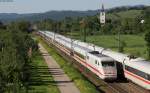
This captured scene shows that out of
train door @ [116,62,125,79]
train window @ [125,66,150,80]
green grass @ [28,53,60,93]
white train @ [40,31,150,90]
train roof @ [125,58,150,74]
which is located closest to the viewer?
train window @ [125,66,150,80]

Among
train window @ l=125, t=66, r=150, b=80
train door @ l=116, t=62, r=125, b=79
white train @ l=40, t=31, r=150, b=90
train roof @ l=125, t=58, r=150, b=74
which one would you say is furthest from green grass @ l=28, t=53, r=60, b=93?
train roof @ l=125, t=58, r=150, b=74

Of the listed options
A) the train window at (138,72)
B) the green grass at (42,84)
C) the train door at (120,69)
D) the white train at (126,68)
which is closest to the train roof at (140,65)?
the white train at (126,68)

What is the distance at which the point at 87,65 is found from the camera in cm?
6344

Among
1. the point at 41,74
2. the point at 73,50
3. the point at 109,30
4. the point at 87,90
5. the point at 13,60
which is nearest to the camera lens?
the point at 13,60

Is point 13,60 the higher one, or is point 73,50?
point 13,60

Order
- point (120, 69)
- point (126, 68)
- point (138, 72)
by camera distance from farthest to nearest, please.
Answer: point (120, 69)
point (126, 68)
point (138, 72)

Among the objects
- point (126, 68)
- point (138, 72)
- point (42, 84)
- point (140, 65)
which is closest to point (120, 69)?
point (126, 68)

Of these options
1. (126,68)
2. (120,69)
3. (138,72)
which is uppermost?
(138,72)

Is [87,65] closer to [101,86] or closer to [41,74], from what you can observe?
[41,74]

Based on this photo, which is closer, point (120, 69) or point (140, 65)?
point (140, 65)

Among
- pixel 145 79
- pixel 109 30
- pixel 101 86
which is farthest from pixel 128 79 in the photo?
pixel 109 30

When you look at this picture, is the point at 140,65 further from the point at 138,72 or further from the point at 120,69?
the point at 120,69

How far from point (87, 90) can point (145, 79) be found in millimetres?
5140

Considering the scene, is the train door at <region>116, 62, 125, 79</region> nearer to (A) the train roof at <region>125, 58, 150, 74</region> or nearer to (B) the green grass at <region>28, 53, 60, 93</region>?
(A) the train roof at <region>125, 58, 150, 74</region>
